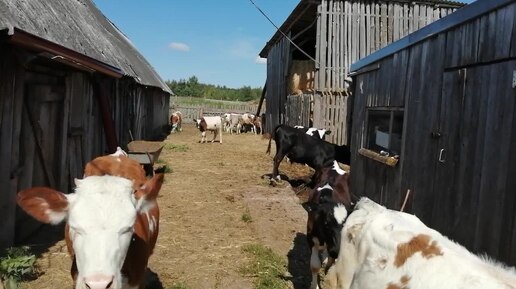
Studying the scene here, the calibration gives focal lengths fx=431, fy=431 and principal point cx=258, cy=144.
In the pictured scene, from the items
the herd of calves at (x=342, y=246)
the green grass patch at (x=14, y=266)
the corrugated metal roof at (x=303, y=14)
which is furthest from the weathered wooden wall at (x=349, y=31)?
the herd of calves at (x=342, y=246)

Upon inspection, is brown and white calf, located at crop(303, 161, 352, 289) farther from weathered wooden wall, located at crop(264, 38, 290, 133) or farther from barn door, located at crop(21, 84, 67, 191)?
weathered wooden wall, located at crop(264, 38, 290, 133)

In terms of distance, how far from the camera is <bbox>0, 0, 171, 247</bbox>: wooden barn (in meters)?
5.53

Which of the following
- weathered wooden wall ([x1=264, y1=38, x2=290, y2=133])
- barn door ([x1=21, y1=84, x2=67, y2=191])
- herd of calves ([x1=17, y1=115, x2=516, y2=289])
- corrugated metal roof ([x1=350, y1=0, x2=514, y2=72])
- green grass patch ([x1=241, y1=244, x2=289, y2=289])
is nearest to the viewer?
herd of calves ([x1=17, y1=115, x2=516, y2=289])

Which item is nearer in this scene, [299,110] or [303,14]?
[303,14]

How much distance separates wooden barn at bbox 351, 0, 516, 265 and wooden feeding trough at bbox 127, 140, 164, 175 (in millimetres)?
5622

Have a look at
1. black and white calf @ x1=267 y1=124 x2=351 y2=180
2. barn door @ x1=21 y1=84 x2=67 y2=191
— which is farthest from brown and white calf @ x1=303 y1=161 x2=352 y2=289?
black and white calf @ x1=267 y1=124 x2=351 y2=180

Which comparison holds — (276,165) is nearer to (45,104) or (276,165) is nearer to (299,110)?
(45,104)

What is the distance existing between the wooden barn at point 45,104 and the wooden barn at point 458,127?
5194 mm

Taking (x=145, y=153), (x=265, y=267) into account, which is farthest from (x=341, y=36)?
(x=265, y=267)

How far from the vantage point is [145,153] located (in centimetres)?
1092

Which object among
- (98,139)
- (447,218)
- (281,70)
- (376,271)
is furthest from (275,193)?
(281,70)

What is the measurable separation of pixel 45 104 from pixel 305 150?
7192mm

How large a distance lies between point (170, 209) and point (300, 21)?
13173 mm

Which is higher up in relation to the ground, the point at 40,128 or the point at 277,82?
the point at 277,82
